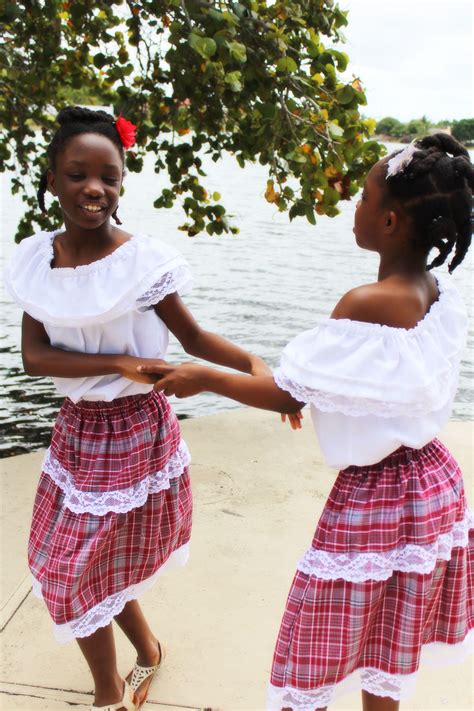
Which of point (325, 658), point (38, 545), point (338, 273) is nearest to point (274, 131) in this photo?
point (38, 545)

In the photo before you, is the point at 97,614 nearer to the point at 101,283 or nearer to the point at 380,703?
the point at 380,703

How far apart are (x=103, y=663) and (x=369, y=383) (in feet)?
3.85

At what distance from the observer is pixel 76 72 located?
5172 mm

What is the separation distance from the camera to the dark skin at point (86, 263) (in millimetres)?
2031

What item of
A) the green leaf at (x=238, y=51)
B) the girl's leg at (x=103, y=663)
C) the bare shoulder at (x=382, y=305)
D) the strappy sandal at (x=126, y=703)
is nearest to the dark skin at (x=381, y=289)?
the bare shoulder at (x=382, y=305)

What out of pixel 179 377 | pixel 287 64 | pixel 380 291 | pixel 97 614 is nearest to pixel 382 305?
pixel 380 291

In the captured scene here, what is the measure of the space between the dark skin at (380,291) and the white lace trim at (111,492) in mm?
372

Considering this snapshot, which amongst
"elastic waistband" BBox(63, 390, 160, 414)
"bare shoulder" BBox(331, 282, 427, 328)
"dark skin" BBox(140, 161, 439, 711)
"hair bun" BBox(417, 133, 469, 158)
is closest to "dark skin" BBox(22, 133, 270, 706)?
"elastic waistband" BBox(63, 390, 160, 414)

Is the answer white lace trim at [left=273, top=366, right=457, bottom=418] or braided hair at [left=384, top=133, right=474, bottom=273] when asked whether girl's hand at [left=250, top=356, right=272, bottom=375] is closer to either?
white lace trim at [left=273, top=366, right=457, bottom=418]

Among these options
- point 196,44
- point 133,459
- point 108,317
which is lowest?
point 133,459

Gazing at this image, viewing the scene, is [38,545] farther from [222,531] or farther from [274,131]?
[274,131]

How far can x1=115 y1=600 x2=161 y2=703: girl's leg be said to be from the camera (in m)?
2.38

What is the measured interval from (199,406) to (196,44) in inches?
161

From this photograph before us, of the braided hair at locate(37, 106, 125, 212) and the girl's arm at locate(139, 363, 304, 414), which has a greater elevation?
the braided hair at locate(37, 106, 125, 212)
